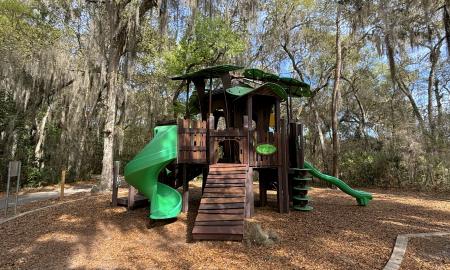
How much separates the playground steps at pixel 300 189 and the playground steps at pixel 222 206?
1768 mm

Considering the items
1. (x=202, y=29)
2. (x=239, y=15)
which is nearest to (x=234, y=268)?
(x=202, y=29)

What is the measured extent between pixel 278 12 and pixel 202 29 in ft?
16.7

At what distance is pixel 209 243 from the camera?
17.0 feet

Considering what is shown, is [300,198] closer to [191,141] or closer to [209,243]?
[191,141]

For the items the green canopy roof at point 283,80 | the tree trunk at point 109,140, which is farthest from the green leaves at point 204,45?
the green canopy roof at point 283,80

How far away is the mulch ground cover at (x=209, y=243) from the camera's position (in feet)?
14.4

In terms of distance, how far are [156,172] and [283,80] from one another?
4.78 metres

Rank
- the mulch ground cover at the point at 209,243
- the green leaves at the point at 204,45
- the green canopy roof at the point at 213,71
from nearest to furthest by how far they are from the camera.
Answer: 1. the mulch ground cover at the point at 209,243
2. the green canopy roof at the point at 213,71
3. the green leaves at the point at 204,45

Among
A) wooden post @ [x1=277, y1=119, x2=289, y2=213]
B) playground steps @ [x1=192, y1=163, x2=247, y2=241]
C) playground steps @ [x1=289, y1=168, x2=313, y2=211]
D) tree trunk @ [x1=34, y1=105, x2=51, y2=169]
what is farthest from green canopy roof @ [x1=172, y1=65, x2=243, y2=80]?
tree trunk @ [x1=34, y1=105, x2=51, y2=169]

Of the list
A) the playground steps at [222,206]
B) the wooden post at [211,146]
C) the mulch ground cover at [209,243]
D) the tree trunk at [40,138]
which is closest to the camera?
the mulch ground cover at [209,243]

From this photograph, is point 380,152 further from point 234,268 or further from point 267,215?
point 234,268

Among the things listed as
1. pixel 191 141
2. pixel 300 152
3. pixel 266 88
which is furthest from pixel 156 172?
pixel 300 152

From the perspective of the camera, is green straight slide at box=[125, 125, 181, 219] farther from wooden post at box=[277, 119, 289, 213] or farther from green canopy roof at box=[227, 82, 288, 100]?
wooden post at box=[277, 119, 289, 213]

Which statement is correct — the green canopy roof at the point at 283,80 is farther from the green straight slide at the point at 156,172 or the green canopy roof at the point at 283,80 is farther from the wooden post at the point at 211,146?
the green straight slide at the point at 156,172
